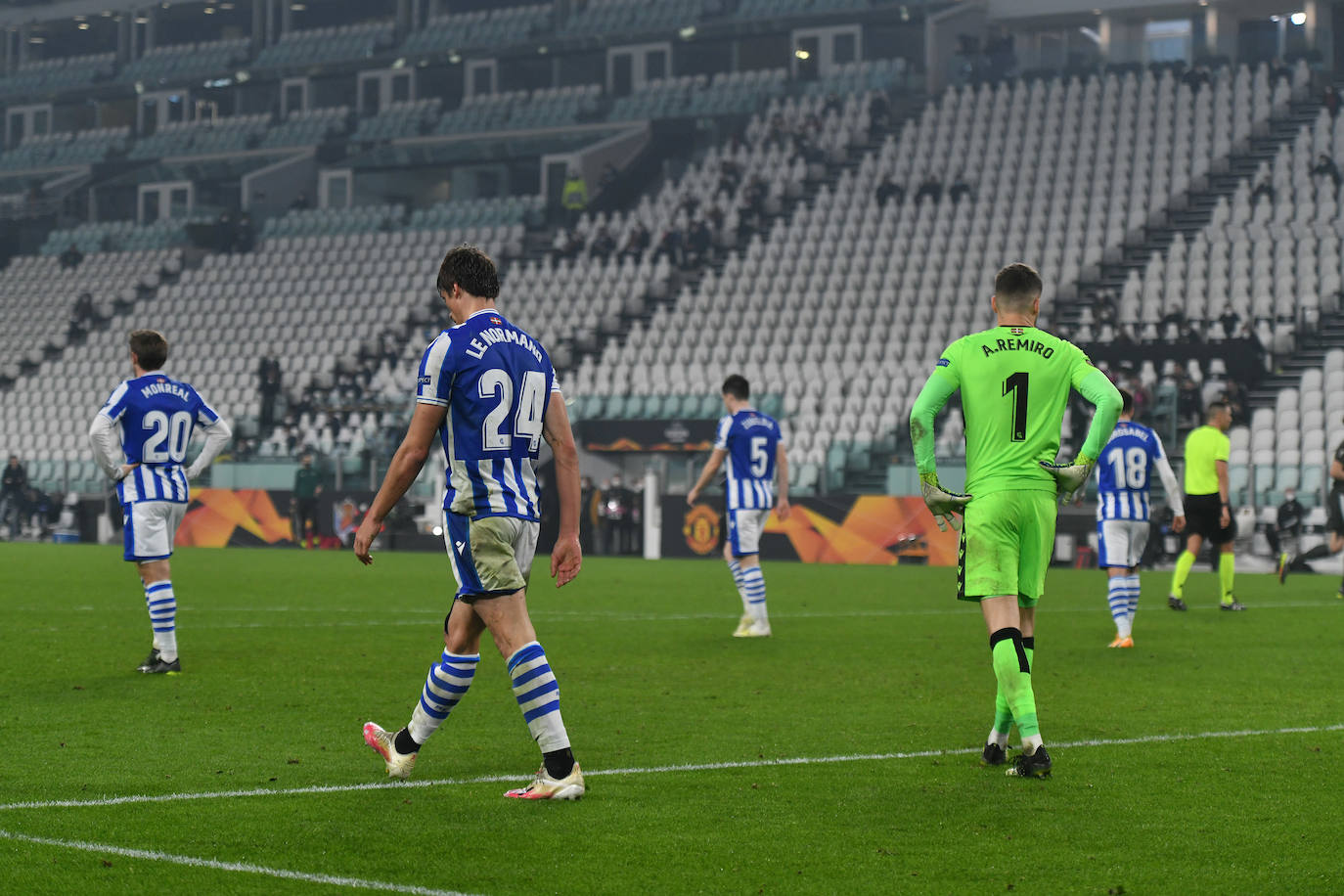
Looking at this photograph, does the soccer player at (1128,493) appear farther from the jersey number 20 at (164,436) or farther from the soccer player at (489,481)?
the soccer player at (489,481)

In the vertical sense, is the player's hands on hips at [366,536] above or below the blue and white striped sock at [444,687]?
above

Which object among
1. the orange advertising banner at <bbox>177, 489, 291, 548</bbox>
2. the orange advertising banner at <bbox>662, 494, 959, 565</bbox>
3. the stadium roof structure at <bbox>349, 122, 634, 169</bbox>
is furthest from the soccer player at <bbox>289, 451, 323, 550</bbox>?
the stadium roof structure at <bbox>349, 122, 634, 169</bbox>

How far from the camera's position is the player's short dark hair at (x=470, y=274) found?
617 cm

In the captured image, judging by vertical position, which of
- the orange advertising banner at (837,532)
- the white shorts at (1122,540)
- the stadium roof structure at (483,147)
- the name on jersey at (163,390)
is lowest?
the orange advertising banner at (837,532)

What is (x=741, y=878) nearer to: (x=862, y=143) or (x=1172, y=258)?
(x=1172, y=258)

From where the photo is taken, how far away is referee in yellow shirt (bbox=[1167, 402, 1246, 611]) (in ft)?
54.6

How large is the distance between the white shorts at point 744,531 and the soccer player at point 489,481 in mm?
7799

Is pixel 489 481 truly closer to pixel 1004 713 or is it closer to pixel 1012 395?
pixel 1012 395

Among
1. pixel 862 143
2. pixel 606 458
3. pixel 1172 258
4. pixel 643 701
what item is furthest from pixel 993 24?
pixel 643 701

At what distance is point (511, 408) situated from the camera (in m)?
6.12

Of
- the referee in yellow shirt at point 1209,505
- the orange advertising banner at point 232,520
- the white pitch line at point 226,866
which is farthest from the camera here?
the orange advertising banner at point 232,520

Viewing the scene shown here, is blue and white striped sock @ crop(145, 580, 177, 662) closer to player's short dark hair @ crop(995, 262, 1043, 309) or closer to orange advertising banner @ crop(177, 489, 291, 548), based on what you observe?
player's short dark hair @ crop(995, 262, 1043, 309)

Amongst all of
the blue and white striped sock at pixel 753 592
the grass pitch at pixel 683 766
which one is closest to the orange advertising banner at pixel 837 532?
the grass pitch at pixel 683 766

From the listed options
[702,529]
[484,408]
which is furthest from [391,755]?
[702,529]
